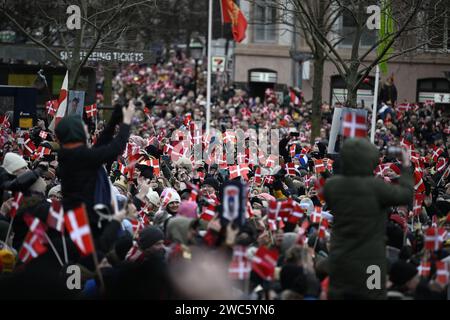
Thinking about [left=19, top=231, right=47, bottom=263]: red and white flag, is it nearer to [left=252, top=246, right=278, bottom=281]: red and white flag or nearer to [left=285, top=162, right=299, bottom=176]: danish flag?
[left=252, top=246, right=278, bottom=281]: red and white flag

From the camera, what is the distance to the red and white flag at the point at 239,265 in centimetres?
685

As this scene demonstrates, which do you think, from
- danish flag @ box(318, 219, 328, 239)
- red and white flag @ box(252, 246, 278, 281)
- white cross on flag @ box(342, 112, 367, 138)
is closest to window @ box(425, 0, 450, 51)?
danish flag @ box(318, 219, 328, 239)

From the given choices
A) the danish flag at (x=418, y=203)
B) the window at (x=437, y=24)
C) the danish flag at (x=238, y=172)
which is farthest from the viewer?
the window at (x=437, y=24)

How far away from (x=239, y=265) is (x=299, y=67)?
125 ft

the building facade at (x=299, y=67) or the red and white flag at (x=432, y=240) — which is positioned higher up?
the building facade at (x=299, y=67)

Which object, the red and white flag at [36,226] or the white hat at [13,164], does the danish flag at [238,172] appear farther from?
the red and white flag at [36,226]

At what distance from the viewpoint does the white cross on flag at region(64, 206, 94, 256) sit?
22.9ft

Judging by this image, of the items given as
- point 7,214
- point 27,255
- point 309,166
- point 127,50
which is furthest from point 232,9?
point 27,255

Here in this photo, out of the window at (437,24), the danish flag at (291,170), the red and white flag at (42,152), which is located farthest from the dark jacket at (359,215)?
the window at (437,24)

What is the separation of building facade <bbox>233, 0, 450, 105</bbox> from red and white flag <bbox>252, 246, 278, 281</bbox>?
28416 mm

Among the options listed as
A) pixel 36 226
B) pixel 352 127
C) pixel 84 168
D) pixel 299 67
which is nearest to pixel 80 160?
pixel 84 168

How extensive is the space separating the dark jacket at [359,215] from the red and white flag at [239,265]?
616 mm

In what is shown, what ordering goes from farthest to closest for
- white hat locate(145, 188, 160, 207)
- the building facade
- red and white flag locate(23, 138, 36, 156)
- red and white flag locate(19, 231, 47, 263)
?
the building facade
red and white flag locate(23, 138, 36, 156)
white hat locate(145, 188, 160, 207)
red and white flag locate(19, 231, 47, 263)

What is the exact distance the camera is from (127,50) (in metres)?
25.2
